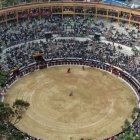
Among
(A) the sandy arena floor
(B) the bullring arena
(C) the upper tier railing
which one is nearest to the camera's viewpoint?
(A) the sandy arena floor

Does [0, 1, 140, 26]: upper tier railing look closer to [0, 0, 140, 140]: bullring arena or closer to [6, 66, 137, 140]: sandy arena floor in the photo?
[0, 0, 140, 140]: bullring arena

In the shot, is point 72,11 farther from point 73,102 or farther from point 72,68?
point 73,102

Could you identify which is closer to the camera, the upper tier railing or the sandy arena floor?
the sandy arena floor

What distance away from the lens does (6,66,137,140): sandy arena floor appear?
73.2m

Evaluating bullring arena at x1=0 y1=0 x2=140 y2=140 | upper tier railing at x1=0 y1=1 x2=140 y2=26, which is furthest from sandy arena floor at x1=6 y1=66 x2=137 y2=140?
upper tier railing at x1=0 y1=1 x2=140 y2=26

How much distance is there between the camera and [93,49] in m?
101

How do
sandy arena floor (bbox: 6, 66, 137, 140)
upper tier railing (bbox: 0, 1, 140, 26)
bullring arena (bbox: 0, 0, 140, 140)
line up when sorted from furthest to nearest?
upper tier railing (bbox: 0, 1, 140, 26) < bullring arena (bbox: 0, 0, 140, 140) < sandy arena floor (bbox: 6, 66, 137, 140)

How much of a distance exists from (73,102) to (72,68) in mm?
17011

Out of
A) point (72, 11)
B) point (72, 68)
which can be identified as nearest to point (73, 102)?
point (72, 68)

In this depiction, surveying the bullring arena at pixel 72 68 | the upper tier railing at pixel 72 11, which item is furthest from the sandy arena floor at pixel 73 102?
the upper tier railing at pixel 72 11

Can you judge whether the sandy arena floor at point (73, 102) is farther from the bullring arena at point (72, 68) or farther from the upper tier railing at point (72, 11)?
the upper tier railing at point (72, 11)

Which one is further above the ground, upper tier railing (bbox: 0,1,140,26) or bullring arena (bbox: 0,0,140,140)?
upper tier railing (bbox: 0,1,140,26)

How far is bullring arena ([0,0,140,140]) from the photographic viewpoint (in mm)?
74562

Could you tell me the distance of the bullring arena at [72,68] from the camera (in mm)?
74562
